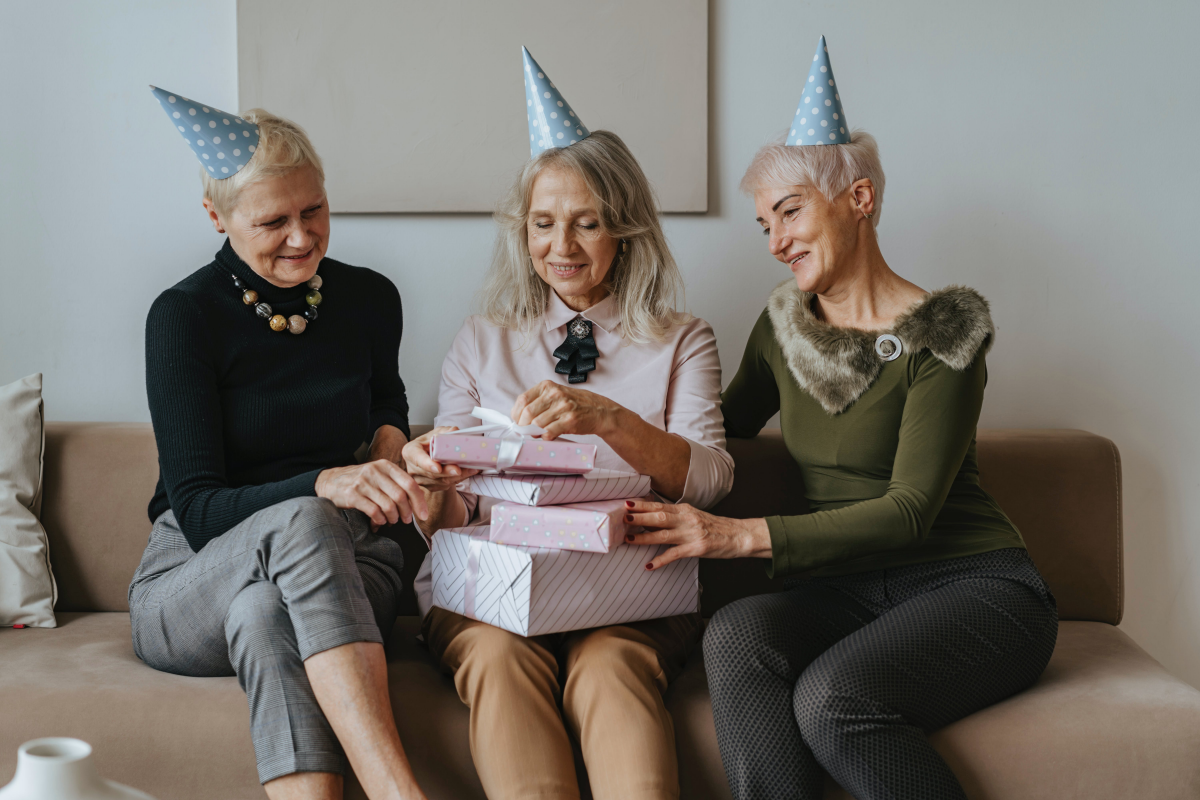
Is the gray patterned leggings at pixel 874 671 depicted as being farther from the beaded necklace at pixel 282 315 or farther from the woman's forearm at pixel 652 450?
the beaded necklace at pixel 282 315

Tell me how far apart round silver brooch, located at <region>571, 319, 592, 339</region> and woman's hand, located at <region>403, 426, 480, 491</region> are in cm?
39

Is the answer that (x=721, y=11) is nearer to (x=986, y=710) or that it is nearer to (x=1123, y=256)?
(x=1123, y=256)

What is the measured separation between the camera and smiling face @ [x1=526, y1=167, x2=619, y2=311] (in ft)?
5.71

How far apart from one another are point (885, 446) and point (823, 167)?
523 mm

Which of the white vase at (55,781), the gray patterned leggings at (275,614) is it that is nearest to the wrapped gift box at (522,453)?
the gray patterned leggings at (275,614)

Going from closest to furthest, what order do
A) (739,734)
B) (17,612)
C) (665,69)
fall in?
(739,734) → (17,612) → (665,69)

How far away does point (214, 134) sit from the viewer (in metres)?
1.56

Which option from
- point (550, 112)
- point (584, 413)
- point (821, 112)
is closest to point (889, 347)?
point (821, 112)

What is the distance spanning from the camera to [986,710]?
1.44 m

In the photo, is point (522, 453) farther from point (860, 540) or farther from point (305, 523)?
point (860, 540)

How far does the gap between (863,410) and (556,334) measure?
629 mm

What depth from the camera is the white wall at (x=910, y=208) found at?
6.96ft

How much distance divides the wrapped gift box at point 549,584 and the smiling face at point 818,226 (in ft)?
1.93

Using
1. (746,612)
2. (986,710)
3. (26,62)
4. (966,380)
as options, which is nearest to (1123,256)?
(966,380)
